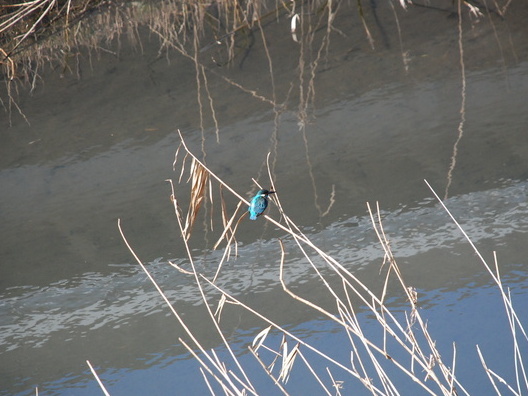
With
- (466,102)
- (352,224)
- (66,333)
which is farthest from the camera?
→ (466,102)

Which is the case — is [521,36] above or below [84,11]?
below

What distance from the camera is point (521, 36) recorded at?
3.02 m

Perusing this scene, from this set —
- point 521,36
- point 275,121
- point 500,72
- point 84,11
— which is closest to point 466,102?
point 500,72

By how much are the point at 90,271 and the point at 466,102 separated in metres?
1.52

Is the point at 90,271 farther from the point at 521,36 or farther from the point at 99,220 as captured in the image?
the point at 521,36

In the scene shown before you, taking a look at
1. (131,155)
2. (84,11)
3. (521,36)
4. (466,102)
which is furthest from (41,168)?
(521,36)

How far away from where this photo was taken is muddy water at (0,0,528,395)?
1.97 m

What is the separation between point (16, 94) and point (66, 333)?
1.53 meters

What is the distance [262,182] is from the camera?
8.21 feet

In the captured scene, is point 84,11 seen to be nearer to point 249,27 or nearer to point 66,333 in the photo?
point 249,27

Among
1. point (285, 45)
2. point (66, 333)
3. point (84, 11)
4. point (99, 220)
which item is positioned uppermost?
point (84, 11)

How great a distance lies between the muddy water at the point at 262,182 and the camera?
6.46 ft

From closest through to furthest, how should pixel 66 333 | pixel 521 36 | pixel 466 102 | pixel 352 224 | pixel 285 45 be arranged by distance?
pixel 66 333, pixel 352 224, pixel 466 102, pixel 521 36, pixel 285 45

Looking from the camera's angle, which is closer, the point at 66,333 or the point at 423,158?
the point at 66,333
